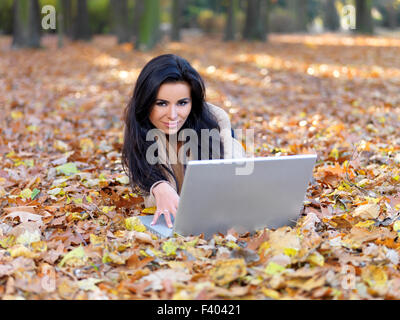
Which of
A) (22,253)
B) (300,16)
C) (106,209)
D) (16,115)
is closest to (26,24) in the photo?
(16,115)

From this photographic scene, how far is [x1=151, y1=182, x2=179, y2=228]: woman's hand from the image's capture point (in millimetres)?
3180

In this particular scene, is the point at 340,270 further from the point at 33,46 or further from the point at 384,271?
the point at 33,46

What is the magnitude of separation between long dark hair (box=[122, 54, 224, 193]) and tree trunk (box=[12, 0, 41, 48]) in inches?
560

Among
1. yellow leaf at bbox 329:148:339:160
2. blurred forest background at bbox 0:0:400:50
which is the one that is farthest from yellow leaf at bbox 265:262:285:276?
blurred forest background at bbox 0:0:400:50

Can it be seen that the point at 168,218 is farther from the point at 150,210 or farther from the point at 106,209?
the point at 106,209

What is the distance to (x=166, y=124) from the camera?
3.45m

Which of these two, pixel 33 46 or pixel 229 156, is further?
pixel 33 46

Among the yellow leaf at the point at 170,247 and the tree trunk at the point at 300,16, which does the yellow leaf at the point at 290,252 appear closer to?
the yellow leaf at the point at 170,247

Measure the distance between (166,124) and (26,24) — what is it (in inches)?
588

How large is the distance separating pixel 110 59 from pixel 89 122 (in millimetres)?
8130

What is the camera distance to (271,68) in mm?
12391

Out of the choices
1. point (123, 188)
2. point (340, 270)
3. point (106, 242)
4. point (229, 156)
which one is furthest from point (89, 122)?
point (340, 270)

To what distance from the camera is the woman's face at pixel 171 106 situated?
338 centimetres
